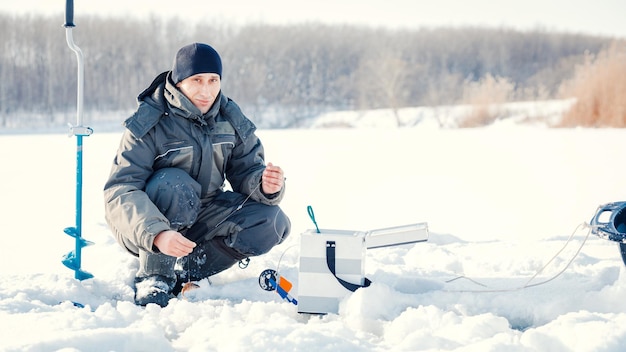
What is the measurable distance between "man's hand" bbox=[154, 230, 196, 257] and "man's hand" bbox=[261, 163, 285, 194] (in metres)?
0.47

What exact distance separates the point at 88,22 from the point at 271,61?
31.5 ft

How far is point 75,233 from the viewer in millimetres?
2471

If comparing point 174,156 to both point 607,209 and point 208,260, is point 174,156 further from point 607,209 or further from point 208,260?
point 607,209

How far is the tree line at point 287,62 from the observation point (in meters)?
27.7

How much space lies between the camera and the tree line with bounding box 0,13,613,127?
2766 centimetres

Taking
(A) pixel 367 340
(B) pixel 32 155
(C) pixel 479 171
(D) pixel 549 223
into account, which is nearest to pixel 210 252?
(A) pixel 367 340

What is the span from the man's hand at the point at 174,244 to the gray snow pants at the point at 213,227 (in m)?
0.24

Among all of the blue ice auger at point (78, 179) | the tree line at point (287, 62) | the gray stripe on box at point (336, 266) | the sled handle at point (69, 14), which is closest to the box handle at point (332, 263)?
the gray stripe on box at point (336, 266)

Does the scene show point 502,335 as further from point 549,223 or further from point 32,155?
point 32,155

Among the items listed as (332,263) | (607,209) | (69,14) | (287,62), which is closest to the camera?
(607,209)

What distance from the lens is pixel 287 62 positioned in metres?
34.3

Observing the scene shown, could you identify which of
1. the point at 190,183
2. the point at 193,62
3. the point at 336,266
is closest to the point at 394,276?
the point at 336,266

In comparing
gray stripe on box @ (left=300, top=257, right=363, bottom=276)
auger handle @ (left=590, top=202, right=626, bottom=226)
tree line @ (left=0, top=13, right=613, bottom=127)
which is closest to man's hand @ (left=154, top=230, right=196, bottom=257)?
gray stripe on box @ (left=300, top=257, right=363, bottom=276)

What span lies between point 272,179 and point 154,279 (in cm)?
55
